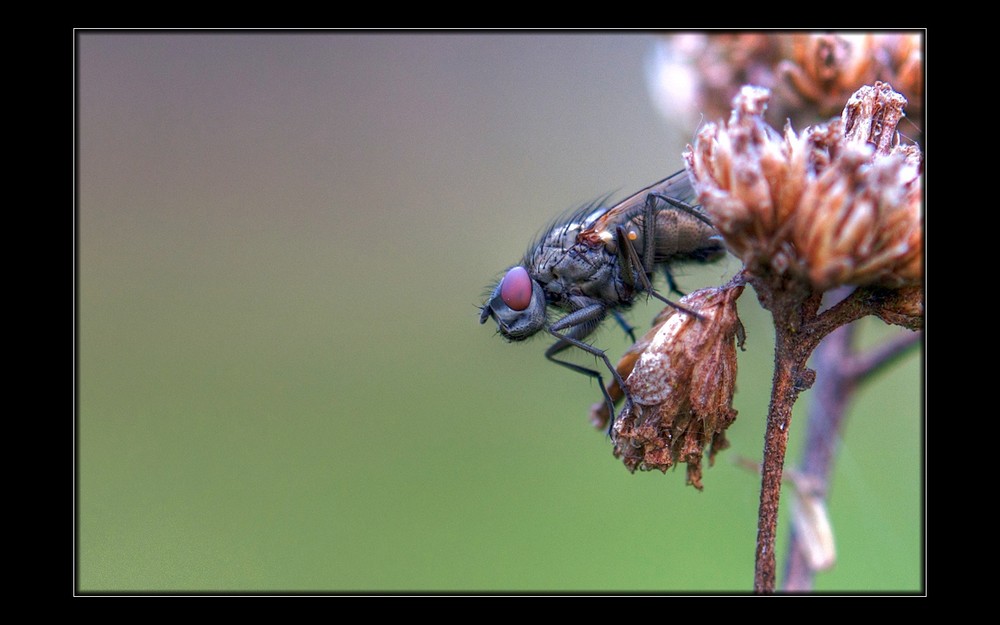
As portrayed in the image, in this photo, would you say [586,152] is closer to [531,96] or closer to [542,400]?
[531,96]

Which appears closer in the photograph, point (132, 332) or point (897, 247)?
→ point (897, 247)

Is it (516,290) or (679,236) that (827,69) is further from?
(516,290)

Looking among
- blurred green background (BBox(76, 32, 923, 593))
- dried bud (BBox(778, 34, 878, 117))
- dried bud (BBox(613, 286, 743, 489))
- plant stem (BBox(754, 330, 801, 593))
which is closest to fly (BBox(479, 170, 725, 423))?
blurred green background (BBox(76, 32, 923, 593))

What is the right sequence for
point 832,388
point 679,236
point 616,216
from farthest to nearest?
point 832,388 < point 679,236 < point 616,216

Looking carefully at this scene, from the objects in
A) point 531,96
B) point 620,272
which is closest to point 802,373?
point 620,272

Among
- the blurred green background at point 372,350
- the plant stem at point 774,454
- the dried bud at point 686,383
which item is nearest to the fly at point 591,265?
the blurred green background at point 372,350

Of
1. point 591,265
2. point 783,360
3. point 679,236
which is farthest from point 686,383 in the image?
point 679,236

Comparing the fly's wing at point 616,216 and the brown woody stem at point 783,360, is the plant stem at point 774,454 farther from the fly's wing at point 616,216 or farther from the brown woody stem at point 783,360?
the fly's wing at point 616,216
